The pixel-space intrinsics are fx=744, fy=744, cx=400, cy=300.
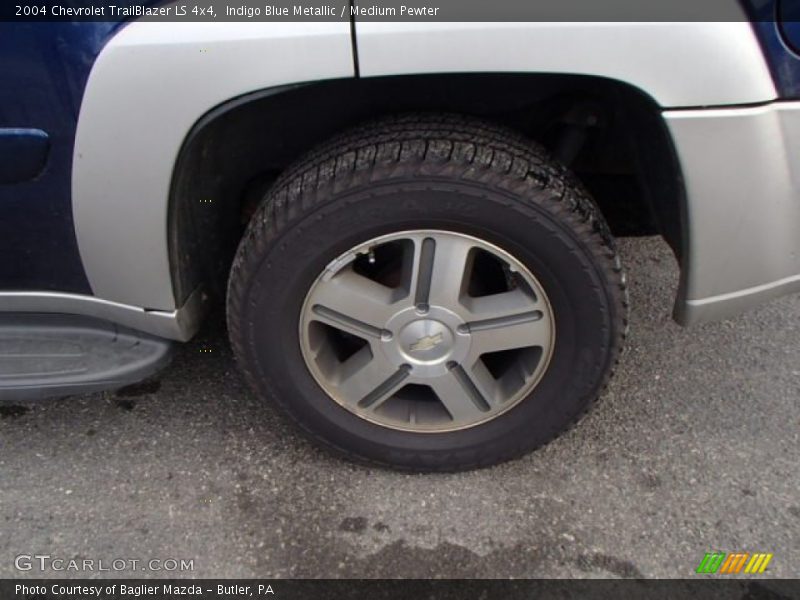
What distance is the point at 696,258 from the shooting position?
182cm

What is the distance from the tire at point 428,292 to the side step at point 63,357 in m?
0.32

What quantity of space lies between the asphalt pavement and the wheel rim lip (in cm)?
19

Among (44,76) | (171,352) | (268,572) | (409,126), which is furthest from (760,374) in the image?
(44,76)

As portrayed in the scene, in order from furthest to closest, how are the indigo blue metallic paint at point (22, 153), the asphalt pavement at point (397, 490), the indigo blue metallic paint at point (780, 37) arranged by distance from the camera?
1. the asphalt pavement at point (397, 490)
2. the indigo blue metallic paint at point (22, 153)
3. the indigo blue metallic paint at point (780, 37)

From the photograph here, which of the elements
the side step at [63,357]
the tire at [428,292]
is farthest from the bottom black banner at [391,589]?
the side step at [63,357]

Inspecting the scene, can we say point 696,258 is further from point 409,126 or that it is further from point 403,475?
point 403,475

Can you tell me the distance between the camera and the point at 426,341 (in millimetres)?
1974

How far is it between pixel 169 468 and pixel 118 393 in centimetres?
41

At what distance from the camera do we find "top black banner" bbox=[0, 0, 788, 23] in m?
1.56

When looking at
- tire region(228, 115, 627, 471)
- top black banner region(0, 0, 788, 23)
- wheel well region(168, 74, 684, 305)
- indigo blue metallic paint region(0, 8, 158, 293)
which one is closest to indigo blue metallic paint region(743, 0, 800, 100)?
top black banner region(0, 0, 788, 23)

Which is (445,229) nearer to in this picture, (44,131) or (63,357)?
(44,131)

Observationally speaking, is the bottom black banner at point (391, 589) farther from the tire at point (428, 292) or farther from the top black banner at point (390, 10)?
the top black banner at point (390, 10)

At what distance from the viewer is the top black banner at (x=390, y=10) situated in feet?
5.12

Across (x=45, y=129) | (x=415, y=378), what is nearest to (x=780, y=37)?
(x=415, y=378)
